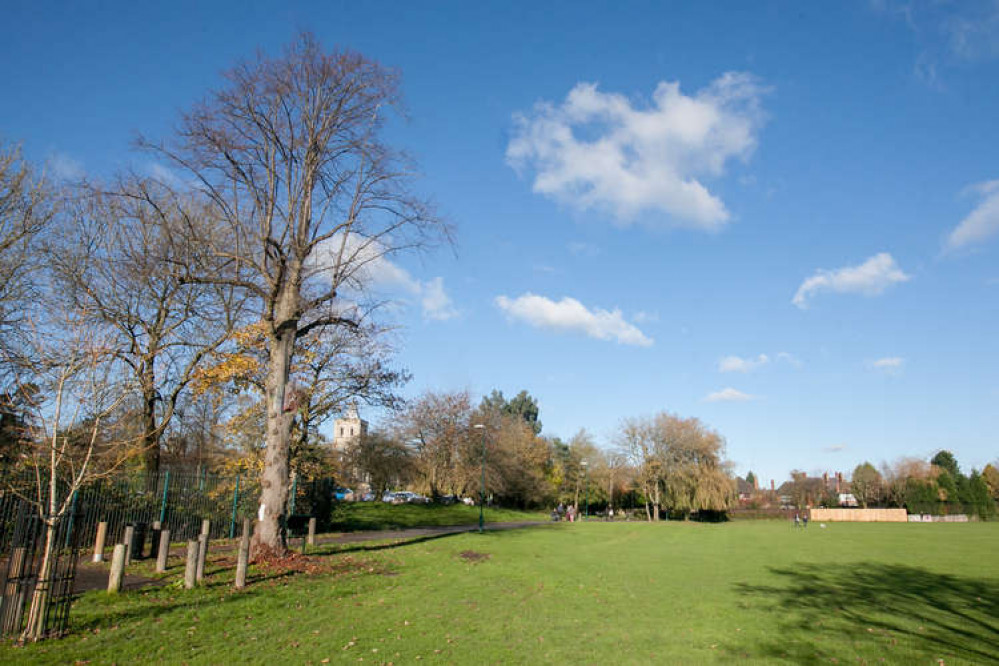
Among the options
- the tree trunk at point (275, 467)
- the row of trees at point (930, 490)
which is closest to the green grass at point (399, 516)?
the tree trunk at point (275, 467)

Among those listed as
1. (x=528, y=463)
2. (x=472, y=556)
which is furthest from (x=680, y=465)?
(x=472, y=556)

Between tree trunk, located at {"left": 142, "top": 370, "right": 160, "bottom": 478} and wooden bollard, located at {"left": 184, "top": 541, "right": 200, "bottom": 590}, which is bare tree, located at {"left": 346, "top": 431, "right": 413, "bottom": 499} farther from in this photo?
wooden bollard, located at {"left": 184, "top": 541, "right": 200, "bottom": 590}

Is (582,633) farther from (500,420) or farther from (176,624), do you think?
(500,420)

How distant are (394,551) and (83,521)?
9619 millimetres

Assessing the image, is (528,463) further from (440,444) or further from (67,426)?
(67,426)

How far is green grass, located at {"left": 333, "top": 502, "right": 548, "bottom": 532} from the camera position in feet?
107

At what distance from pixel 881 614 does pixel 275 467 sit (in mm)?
14660

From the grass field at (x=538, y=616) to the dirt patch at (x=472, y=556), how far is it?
1.65 feet

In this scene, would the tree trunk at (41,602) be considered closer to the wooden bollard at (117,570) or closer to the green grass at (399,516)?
the wooden bollard at (117,570)

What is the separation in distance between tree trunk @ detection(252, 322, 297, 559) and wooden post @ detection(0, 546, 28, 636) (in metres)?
7.18

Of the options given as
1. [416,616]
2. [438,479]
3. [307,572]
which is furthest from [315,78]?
[438,479]

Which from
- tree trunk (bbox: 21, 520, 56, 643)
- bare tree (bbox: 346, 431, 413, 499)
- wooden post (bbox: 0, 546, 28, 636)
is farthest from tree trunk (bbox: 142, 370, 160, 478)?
bare tree (bbox: 346, 431, 413, 499)

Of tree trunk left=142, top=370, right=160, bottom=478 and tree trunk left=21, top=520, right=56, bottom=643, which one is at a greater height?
tree trunk left=142, top=370, right=160, bottom=478

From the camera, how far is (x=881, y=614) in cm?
1176
